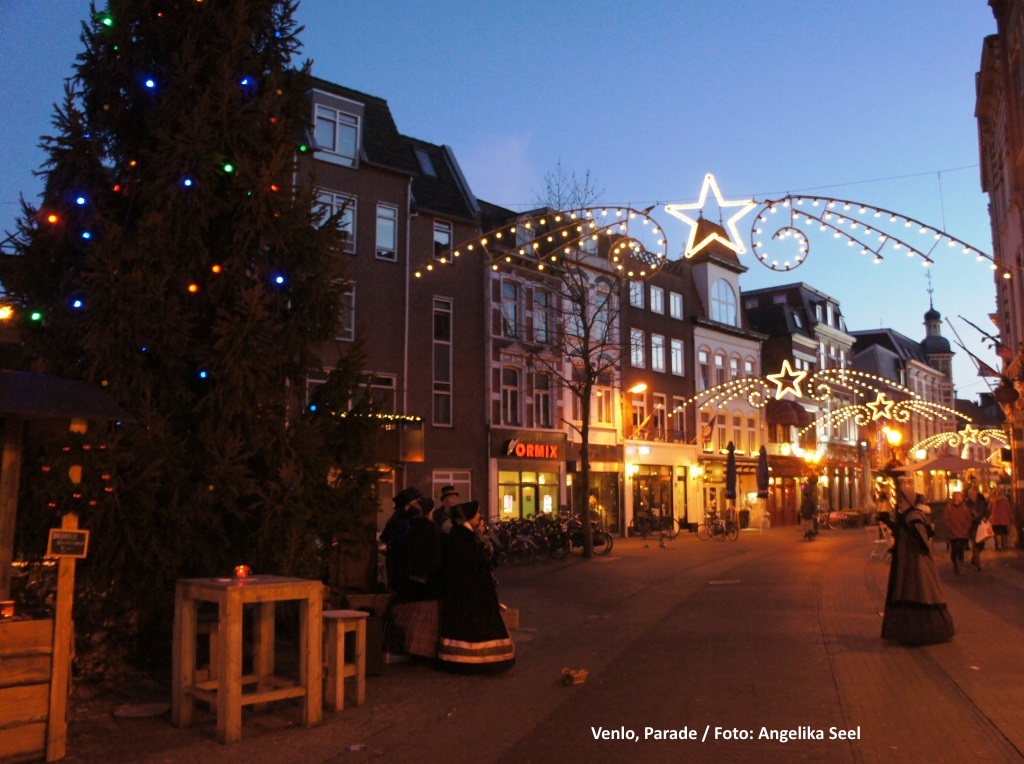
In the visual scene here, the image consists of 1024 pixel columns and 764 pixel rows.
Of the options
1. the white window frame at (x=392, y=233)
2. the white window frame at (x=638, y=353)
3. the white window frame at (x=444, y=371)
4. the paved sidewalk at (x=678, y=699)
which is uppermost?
the white window frame at (x=392, y=233)

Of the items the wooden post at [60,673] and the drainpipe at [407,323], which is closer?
the wooden post at [60,673]

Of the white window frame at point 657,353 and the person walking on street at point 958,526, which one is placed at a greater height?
the white window frame at point 657,353

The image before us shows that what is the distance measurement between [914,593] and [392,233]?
70.3ft

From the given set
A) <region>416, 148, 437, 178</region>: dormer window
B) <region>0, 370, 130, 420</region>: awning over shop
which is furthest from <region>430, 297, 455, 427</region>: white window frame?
<region>0, 370, 130, 420</region>: awning over shop

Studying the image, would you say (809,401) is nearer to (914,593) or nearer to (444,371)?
(444,371)

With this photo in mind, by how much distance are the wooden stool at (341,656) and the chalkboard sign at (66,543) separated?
1.96 metres

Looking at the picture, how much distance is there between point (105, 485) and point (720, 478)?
4221 centimetres

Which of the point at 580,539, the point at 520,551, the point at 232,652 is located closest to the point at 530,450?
the point at 580,539

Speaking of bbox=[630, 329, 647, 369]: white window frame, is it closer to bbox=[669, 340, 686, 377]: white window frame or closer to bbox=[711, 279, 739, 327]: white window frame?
bbox=[669, 340, 686, 377]: white window frame

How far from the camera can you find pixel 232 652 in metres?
6.22

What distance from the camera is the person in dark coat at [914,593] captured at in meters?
9.89

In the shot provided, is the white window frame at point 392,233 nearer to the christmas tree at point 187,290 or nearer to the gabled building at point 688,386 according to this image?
the gabled building at point 688,386

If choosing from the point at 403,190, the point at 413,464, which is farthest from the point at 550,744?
the point at 403,190

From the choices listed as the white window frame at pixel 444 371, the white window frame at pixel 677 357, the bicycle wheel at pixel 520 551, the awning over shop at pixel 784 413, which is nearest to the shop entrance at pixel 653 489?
the white window frame at pixel 677 357
